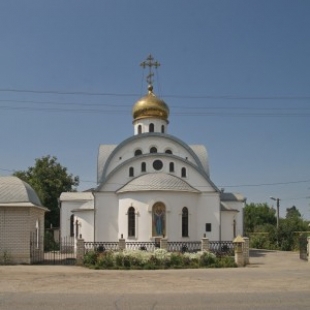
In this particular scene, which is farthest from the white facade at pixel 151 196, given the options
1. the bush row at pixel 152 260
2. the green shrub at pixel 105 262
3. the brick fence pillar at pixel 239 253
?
the green shrub at pixel 105 262

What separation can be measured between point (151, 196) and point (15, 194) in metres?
9.79

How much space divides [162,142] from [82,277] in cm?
1904

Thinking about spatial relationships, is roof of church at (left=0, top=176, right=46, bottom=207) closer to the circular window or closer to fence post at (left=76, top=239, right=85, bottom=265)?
fence post at (left=76, top=239, right=85, bottom=265)

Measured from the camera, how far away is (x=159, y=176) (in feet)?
103

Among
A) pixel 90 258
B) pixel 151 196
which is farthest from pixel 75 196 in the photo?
pixel 90 258

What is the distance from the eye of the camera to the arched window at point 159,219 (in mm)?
30656

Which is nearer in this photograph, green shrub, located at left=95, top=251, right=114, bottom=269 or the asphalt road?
the asphalt road

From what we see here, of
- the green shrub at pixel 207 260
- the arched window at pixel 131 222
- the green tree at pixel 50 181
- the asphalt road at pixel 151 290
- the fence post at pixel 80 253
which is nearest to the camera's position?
the asphalt road at pixel 151 290

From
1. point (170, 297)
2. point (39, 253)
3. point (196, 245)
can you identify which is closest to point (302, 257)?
point (196, 245)

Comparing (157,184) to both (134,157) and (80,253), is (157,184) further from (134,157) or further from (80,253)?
(80,253)

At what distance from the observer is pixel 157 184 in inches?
1212

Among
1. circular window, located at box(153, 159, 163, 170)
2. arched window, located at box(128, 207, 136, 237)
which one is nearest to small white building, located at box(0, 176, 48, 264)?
arched window, located at box(128, 207, 136, 237)

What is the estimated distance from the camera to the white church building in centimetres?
3080

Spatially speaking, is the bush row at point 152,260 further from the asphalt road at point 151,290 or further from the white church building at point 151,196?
the white church building at point 151,196
